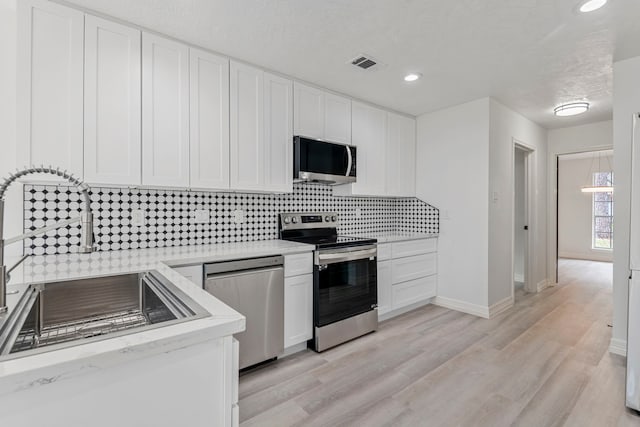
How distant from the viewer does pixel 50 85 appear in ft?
5.83

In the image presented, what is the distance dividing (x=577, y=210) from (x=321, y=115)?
7535 mm

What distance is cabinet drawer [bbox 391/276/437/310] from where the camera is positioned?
3.36 m

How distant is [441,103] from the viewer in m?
3.56

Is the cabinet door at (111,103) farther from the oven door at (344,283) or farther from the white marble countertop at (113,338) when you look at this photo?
the oven door at (344,283)

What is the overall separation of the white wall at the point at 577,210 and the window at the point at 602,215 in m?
0.09

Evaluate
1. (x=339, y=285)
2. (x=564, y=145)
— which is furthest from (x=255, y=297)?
(x=564, y=145)

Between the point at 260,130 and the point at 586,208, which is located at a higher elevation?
the point at 260,130

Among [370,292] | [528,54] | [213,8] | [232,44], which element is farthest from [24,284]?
[528,54]

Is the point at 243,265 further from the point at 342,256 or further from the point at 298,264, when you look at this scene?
the point at 342,256

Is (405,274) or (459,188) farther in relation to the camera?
(459,188)

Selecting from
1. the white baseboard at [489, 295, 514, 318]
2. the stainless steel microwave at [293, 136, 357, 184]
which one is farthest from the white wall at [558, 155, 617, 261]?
the stainless steel microwave at [293, 136, 357, 184]

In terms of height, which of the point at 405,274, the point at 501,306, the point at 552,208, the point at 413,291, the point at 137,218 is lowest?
the point at 501,306

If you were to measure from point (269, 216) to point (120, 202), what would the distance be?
1223mm

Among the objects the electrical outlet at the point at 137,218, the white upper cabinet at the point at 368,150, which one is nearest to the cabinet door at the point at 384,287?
the white upper cabinet at the point at 368,150
